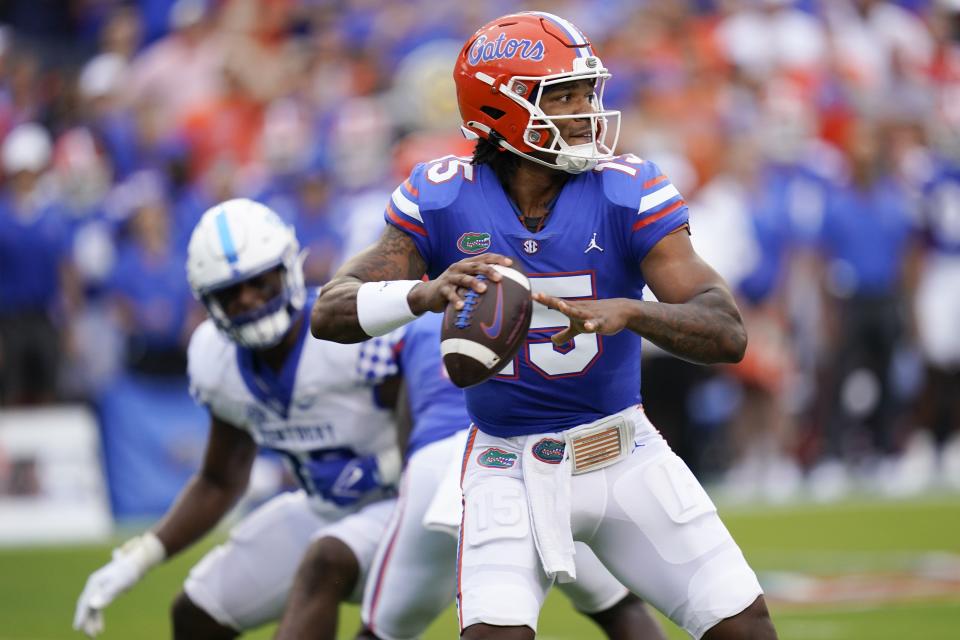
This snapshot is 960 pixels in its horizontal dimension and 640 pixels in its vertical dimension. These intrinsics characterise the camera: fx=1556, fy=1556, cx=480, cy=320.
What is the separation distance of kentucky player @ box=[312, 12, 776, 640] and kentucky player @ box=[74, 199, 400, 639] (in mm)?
979

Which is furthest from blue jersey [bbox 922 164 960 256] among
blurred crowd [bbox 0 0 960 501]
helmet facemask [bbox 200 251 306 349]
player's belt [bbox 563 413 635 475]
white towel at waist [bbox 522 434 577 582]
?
white towel at waist [bbox 522 434 577 582]

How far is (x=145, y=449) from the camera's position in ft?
33.7

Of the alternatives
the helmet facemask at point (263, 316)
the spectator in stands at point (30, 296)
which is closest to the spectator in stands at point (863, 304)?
the spectator in stands at point (30, 296)

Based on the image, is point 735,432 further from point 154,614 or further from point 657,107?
point 154,614

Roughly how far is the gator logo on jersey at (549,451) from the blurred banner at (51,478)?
6.55m

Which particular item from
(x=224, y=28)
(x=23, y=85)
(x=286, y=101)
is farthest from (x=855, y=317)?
(x=23, y=85)

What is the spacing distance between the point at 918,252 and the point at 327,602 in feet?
27.8

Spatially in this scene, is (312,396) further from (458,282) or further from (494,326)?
(494,326)

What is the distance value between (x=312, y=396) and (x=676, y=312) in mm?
1728

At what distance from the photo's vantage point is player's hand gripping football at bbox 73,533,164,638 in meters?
5.09

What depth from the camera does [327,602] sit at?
15.5 feet

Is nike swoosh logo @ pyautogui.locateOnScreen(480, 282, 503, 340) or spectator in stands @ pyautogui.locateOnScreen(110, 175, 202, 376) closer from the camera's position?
nike swoosh logo @ pyautogui.locateOnScreen(480, 282, 503, 340)

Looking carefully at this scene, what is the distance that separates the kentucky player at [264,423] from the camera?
→ 5.08 m

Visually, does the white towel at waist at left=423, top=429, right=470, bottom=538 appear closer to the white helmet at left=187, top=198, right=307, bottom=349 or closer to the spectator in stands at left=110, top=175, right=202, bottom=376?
the white helmet at left=187, top=198, right=307, bottom=349
